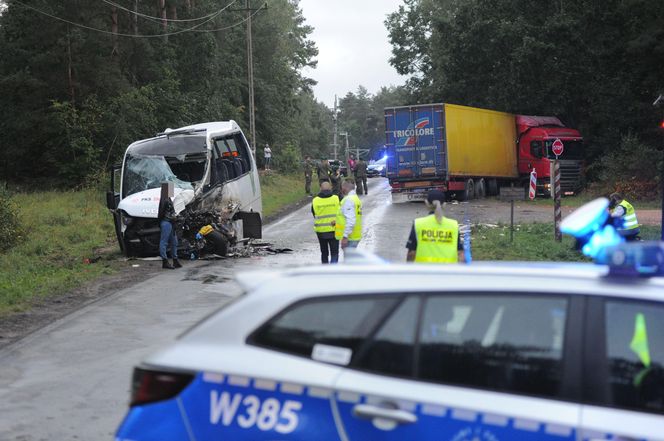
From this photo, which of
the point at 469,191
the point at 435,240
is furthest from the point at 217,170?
the point at 469,191

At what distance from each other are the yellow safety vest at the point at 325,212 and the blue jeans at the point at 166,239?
14.0ft

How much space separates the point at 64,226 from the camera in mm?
26094

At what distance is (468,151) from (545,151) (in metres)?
4.61

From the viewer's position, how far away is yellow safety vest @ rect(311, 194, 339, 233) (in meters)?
14.9

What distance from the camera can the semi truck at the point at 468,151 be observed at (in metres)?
34.0

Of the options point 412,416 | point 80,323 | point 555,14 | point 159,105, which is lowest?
point 80,323

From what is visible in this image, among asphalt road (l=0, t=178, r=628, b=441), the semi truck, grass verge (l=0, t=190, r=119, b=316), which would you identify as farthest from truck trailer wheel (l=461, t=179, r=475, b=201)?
asphalt road (l=0, t=178, r=628, b=441)

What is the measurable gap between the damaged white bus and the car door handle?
15663mm

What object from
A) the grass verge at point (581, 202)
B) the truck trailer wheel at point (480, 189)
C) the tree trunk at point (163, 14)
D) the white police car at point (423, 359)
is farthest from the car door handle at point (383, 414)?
the tree trunk at point (163, 14)

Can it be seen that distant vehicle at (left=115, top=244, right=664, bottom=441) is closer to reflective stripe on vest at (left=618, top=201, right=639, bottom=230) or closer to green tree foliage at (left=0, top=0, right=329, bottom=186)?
reflective stripe on vest at (left=618, top=201, right=639, bottom=230)

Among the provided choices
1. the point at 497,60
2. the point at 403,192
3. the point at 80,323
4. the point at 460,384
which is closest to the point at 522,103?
the point at 497,60

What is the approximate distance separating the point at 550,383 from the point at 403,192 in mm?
30782

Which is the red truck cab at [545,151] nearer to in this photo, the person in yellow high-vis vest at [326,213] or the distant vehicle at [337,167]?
the distant vehicle at [337,167]

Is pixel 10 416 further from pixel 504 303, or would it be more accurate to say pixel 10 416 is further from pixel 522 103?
pixel 522 103
